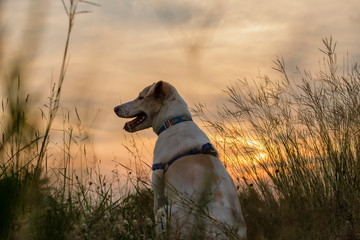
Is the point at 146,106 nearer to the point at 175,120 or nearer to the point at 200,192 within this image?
the point at 175,120

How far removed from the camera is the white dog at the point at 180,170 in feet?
9.86

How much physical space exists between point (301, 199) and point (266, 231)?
8.95ft

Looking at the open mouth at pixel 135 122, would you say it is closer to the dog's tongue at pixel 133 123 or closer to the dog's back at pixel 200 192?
the dog's tongue at pixel 133 123

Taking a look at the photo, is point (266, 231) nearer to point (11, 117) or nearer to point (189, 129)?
point (11, 117)

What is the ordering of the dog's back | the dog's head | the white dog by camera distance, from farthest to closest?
the dog's head, the dog's back, the white dog

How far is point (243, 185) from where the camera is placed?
18.5 ft

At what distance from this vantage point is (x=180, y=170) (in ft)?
11.7

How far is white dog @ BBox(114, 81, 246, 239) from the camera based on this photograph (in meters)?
3.01

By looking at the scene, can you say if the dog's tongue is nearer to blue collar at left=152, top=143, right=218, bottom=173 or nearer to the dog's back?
blue collar at left=152, top=143, right=218, bottom=173

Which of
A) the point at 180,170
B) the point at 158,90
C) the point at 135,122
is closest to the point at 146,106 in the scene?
the point at 158,90

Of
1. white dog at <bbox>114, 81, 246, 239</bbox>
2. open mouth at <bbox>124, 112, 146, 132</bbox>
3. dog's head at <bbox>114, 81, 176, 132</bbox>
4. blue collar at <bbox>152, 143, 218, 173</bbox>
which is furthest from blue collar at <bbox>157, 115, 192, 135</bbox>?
open mouth at <bbox>124, 112, 146, 132</bbox>

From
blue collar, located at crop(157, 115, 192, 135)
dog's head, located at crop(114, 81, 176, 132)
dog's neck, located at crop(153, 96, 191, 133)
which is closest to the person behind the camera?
blue collar, located at crop(157, 115, 192, 135)

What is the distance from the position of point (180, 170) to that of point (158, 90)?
48.5 inches

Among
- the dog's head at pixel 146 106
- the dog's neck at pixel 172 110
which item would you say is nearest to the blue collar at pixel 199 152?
the dog's neck at pixel 172 110
